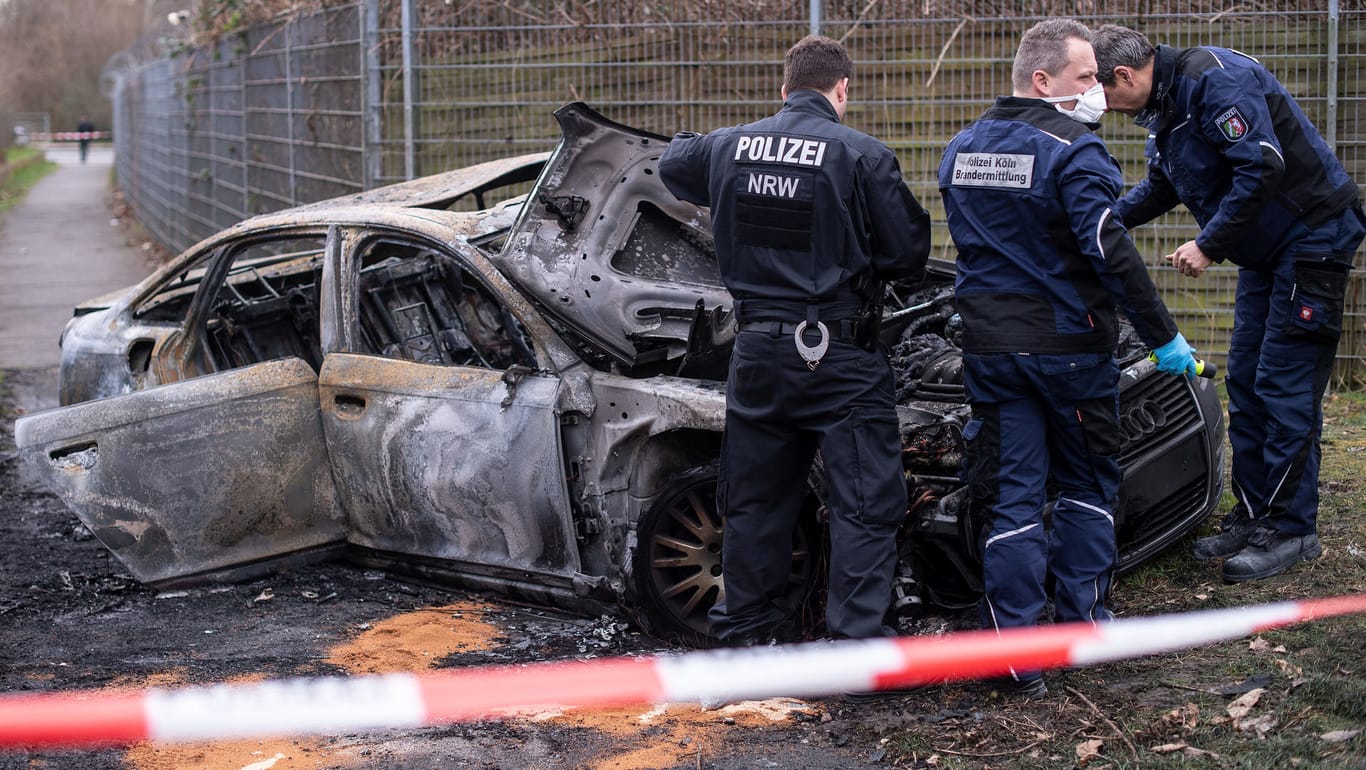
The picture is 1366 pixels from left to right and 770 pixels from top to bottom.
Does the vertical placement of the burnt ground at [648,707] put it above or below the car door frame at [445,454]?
below

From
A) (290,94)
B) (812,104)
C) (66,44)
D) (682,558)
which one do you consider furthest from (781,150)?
(66,44)

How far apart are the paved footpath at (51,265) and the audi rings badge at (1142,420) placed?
8.77m

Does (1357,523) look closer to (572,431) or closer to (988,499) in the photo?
(988,499)

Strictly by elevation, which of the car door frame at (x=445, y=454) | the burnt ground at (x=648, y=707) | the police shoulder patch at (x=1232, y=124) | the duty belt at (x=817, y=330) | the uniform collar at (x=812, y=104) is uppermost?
the uniform collar at (x=812, y=104)

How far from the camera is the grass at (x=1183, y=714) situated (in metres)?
3.38

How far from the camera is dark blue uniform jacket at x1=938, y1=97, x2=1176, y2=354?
12.2 feet

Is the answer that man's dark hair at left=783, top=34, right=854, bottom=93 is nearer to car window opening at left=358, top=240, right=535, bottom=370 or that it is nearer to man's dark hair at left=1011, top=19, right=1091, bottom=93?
man's dark hair at left=1011, top=19, right=1091, bottom=93

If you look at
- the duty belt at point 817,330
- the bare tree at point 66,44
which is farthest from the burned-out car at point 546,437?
the bare tree at point 66,44

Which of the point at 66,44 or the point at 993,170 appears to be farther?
the point at 66,44

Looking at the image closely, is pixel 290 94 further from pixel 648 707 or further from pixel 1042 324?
pixel 1042 324

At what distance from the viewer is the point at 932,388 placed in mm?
4520

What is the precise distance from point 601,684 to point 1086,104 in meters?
2.21

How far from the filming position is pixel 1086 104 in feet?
12.8

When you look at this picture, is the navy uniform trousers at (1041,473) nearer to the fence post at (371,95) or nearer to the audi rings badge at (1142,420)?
the audi rings badge at (1142,420)
